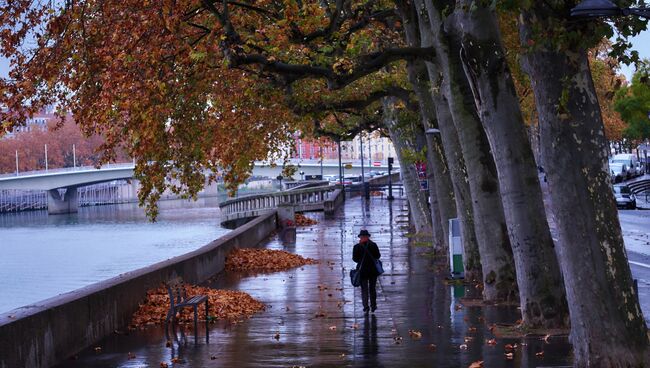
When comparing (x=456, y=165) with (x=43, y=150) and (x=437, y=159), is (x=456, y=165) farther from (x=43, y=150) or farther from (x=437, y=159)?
(x=43, y=150)

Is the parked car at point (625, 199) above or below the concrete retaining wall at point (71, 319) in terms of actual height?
above

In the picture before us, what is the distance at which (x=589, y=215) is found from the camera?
38.3 feet

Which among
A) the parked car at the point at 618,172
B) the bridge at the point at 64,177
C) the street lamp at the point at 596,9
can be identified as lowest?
the parked car at the point at 618,172

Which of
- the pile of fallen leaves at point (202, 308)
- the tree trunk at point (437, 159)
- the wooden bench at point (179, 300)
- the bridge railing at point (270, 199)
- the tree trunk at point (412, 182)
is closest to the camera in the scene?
the wooden bench at point (179, 300)

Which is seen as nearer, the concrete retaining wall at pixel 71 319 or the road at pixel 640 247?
the concrete retaining wall at pixel 71 319

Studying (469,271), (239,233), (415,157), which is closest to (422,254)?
(415,157)

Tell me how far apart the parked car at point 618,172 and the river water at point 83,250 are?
1262 inches

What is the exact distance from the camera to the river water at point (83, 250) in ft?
167

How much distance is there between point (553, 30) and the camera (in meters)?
11.1

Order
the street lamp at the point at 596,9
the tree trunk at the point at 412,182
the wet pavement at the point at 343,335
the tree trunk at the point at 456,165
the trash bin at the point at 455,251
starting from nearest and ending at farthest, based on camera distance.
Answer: the street lamp at the point at 596,9 < the wet pavement at the point at 343,335 < the tree trunk at the point at 456,165 < the trash bin at the point at 455,251 < the tree trunk at the point at 412,182

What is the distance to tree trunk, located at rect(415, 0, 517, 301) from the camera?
1881 cm

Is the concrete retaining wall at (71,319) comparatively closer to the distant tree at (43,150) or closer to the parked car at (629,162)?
the parked car at (629,162)

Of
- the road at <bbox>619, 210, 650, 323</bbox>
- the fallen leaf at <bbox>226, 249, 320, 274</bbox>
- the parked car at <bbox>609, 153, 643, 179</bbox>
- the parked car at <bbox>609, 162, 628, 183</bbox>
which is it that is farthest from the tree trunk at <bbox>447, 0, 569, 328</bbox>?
the parked car at <bbox>609, 153, 643, 179</bbox>

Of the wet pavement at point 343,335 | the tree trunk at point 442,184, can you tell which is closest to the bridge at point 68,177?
the tree trunk at point 442,184
